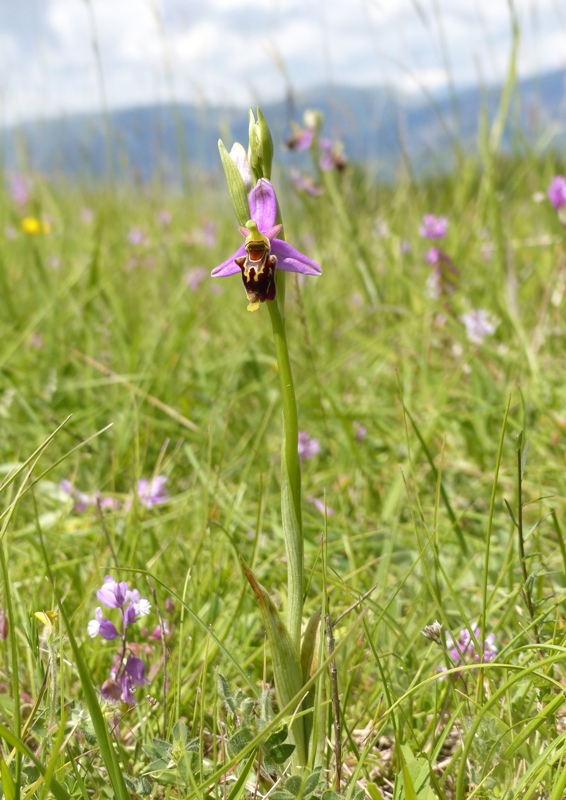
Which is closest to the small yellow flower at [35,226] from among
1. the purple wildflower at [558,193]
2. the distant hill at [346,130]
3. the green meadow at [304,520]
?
the green meadow at [304,520]

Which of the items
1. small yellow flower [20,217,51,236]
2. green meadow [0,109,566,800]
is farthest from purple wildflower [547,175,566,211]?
small yellow flower [20,217,51,236]

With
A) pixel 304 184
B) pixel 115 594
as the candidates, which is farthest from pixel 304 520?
pixel 304 184

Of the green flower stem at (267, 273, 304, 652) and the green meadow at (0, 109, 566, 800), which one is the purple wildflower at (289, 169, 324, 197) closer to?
the green meadow at (0, 109, 566, 800)

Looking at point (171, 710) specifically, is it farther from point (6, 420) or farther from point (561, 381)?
point (561, 381)

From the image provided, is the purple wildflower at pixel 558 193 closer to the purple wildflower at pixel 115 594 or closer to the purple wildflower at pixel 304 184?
the purple wildflower at pixel 304 184

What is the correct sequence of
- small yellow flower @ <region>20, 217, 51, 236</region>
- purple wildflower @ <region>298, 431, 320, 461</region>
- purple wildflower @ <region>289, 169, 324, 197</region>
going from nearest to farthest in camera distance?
purple wildflower @ <region>298, 431, 320, 461</region> < purple wildflower @ <region>289, 169, 324, 197</region> < small yellow flower @ <region>20, 217, 51, 236</region>

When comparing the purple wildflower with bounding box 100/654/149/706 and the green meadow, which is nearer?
the green meadow

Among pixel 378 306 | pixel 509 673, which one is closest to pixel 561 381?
pixel 378 306
